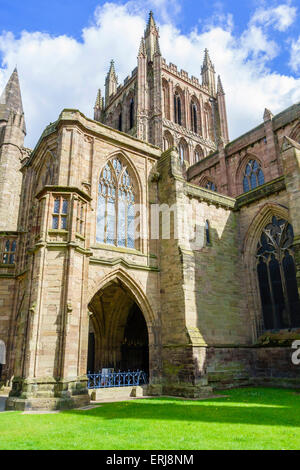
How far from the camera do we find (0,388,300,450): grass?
5.98m

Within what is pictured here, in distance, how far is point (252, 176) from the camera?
25641 millimetres

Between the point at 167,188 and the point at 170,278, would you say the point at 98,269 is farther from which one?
the point at 167,188

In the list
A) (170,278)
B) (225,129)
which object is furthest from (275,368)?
(225,129)

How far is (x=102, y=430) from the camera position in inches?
286

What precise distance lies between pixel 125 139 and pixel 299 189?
342 inches

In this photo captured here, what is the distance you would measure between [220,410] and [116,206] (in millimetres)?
10086

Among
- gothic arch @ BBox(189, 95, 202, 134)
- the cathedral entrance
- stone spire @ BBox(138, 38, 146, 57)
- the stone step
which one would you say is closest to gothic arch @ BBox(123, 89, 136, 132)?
stone spire @ BBox(138, 38, 146, 57)

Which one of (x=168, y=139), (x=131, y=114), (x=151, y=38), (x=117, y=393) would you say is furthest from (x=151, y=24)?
(x=117, y=393)

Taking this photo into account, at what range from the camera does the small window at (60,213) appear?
1321 cm

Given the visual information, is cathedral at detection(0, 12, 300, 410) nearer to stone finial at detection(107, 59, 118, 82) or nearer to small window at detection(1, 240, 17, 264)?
small window at detection(1, 240, 17, 264)

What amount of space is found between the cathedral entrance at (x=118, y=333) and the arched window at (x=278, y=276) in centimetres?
699

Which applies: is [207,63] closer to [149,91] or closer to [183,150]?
[149,91]

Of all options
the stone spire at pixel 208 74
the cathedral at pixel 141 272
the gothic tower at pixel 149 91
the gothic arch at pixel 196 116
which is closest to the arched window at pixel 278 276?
the cathedral at pixel 141 272

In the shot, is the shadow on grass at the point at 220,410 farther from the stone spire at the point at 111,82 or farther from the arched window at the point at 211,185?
the stone spire at the point at 111,82
